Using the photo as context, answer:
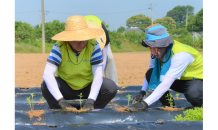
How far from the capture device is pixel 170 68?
2527mm

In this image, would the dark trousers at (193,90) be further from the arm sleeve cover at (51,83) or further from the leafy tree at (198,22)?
the leafy tree at (198,22)

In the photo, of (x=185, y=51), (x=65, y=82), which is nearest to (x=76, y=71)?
(x=65, y=82)

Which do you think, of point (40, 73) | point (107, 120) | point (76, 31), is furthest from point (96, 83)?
point (40, 73)

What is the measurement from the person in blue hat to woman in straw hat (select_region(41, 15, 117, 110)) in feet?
1.46

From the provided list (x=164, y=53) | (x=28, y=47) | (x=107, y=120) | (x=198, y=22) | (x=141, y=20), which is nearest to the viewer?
(x=107, y=120)

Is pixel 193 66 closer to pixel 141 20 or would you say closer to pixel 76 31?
pixel 76 31

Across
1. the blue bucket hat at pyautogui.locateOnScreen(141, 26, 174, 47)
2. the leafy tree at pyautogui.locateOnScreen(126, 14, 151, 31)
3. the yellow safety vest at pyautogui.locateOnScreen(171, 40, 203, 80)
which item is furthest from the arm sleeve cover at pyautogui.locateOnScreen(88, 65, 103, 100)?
the leafy tree at pyautogui.locateOnScreen(126, 14, 151, 31)

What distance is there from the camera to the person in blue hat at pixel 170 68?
2.49 m

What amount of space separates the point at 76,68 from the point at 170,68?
3.51 feet

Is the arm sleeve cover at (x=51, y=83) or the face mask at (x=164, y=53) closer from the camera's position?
the arm sleeve cover at (x=51, y=83)

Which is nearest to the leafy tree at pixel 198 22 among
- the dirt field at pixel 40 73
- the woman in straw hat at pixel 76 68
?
the dirt field at pixel 40 73

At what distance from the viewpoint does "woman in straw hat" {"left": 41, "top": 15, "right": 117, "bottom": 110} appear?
8.20 feet

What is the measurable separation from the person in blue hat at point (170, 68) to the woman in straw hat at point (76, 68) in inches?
17.5
